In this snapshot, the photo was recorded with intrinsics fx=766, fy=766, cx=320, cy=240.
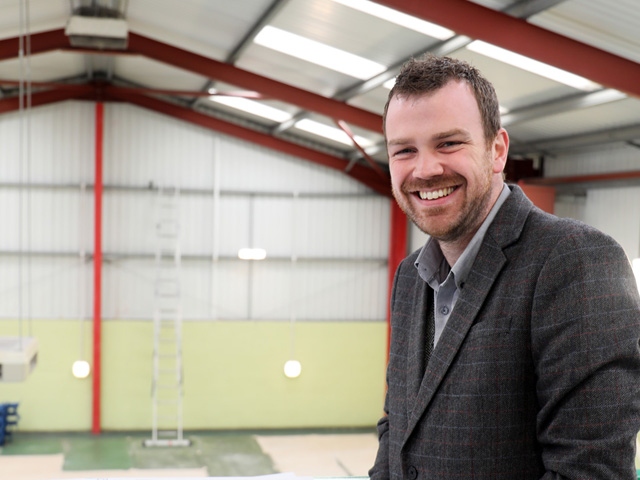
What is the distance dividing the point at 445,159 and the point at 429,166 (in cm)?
3

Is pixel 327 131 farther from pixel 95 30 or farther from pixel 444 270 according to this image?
pixel 444 270

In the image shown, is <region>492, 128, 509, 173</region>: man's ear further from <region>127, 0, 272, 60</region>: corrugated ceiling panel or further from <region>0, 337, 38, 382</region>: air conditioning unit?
<region>127, 0, 272, 60</region>: corrugated ceiling panel

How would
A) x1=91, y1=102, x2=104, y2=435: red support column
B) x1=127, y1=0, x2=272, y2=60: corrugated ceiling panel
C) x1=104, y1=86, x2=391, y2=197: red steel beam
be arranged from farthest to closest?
x1=104, y1=86, x2=391, y2=197: red steel beam < x1=91, y1=102, x2=104, y2=435: red support column < x1=127, y1=0, x2=272, y2=60: corrugated ceiling panel

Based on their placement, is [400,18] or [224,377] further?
[224,377]

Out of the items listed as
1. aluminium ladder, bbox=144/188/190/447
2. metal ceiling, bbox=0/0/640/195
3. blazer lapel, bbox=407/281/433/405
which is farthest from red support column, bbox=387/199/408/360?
blazer lapel, bbox=407/281/433/405

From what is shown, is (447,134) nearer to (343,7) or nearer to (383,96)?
(343,7)

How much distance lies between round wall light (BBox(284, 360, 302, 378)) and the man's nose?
36.8 feet

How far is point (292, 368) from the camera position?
40.4ft

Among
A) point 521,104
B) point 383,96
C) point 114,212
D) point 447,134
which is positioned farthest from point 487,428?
point 114,212

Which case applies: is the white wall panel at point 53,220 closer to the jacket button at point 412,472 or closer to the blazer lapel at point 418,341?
the blazer lapel at point 418,341

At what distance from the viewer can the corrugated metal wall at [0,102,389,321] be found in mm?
11570

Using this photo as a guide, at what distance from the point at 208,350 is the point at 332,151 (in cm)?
373

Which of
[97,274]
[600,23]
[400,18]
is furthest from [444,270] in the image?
[97,274]

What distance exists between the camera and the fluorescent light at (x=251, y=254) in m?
12.0
